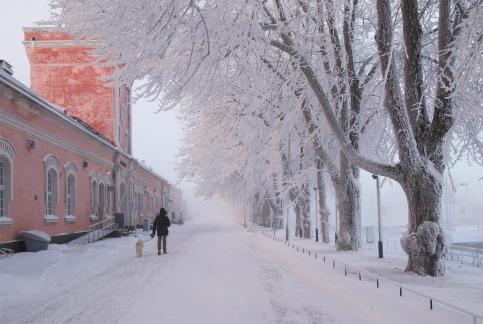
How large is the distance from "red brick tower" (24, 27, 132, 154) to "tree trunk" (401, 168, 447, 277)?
25600 mm

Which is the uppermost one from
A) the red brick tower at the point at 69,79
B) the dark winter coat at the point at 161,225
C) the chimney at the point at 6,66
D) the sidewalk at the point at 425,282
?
the red brick tower at the point at 69,79

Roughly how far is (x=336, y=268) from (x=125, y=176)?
80.3 ft

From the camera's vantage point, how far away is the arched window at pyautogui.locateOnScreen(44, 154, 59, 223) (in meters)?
19.1

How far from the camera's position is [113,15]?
9773 mm

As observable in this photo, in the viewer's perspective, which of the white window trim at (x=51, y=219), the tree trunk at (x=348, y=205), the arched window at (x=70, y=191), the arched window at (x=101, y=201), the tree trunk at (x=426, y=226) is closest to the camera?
the tree trunk at (x=426, y=226)

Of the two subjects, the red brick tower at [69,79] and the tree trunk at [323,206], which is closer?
the tree trunk at [323,206]

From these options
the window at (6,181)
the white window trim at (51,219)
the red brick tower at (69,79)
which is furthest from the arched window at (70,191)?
the red brick tower at (69,79)

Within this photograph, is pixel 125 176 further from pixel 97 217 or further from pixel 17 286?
pixel 17 286

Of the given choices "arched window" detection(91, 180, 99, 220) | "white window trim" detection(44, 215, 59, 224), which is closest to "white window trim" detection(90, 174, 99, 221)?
"arched window" detection(91, 180, 99, 220)

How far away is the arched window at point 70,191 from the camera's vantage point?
21.7m

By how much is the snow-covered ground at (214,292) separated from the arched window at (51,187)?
16.6 ft

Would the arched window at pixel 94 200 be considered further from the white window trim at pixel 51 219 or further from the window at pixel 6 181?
the window at pixel 6 181

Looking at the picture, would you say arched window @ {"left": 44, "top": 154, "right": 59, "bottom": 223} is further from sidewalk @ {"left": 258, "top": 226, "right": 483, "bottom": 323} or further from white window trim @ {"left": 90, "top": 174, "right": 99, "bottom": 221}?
sidewalk @ {"left": 258, "top": 226, "right": 483, "bottom": 323}

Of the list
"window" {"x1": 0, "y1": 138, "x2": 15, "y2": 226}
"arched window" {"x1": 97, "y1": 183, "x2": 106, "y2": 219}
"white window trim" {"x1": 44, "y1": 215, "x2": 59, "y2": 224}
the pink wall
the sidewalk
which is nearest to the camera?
the sidewalk
